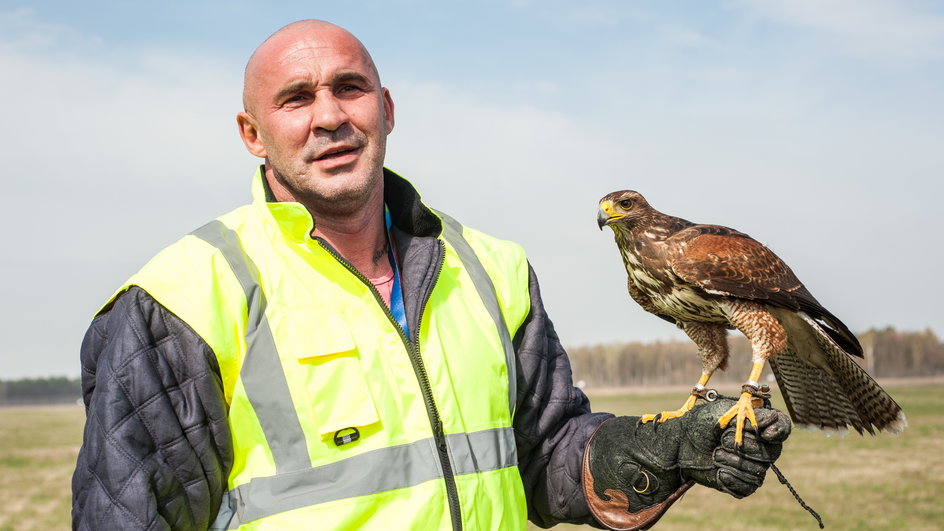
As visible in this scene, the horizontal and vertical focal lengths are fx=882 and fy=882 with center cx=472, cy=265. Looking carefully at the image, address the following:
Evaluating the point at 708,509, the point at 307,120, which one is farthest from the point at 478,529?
the point at 708,509

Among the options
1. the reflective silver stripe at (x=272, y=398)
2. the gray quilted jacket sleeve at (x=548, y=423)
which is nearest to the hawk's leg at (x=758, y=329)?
the gray quilted jacket sleeve at (x=548, y=423)

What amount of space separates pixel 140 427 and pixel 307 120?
1.09m

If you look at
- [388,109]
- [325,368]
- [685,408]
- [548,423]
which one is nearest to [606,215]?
[685,408]

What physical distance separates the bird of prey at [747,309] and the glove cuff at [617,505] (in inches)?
16.6

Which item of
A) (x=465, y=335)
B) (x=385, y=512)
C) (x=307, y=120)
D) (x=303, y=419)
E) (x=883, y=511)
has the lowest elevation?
(x=883, y=511)

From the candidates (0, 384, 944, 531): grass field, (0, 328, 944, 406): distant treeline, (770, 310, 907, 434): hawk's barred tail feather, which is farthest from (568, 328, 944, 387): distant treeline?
(770, 310, 907, 434): hawk's barred tail feather

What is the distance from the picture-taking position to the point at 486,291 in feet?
10.3

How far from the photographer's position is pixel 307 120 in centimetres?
290

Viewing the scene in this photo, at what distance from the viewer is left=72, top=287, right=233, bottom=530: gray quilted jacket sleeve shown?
8.20 feet

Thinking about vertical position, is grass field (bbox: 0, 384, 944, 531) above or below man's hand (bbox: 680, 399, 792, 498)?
below

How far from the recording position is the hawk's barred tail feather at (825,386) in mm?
3803

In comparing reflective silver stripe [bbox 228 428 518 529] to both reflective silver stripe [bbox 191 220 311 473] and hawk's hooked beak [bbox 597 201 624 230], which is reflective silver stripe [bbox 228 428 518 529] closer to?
reflective silver stripe [bbox 191 220 311 473]

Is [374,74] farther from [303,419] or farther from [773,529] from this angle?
[773,529]

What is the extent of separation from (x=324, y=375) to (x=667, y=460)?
134 cm
